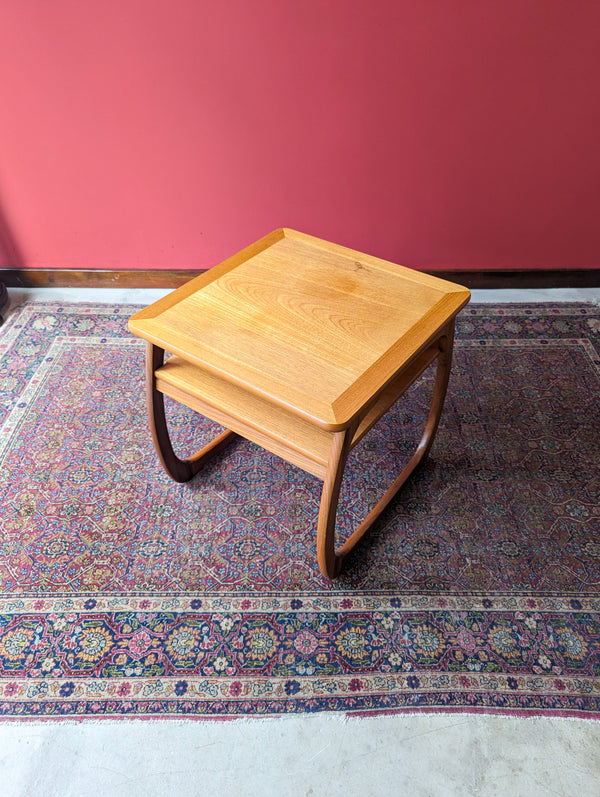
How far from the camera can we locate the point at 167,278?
247 cm

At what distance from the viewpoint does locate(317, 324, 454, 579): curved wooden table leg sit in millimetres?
1193

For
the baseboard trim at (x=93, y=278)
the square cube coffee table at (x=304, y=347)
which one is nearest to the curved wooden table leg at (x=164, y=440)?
the square cube coffee table at (x=304, y=347)

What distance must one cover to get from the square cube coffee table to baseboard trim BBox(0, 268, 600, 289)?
98 cm

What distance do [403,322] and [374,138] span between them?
1.08 meters

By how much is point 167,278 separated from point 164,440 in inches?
43.8

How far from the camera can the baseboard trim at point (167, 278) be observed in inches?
95.0

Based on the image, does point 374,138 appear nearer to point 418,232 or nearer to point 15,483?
point 418,232

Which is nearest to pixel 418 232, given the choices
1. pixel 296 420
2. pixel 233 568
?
pixel 296 420

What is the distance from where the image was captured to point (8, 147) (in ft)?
7.06

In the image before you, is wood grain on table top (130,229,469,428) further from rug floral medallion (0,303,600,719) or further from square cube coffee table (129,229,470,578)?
rug floral medallion (0,303,600,719)

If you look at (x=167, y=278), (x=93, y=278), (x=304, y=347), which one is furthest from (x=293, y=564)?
(x=93, y=278)

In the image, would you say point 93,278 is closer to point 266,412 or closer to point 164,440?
point 164,440

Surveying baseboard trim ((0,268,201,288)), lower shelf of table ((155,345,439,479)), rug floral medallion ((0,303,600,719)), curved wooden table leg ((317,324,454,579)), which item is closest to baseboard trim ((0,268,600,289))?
baseboard trim ((0,268,201,288))

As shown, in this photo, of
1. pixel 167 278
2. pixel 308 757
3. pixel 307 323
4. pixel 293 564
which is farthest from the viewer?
pixel 167 278
